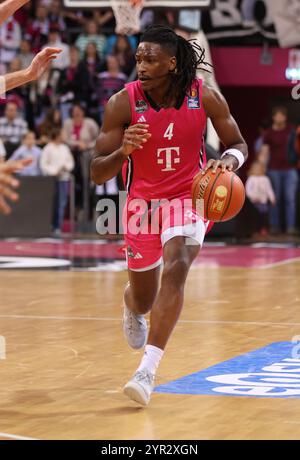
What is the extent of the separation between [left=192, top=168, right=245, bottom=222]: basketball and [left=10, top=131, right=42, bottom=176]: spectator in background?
13.8 metres

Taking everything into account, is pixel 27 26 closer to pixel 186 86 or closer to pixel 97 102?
pixel 97 102

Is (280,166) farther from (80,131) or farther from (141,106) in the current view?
(141,106)

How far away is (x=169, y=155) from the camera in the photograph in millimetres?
7129

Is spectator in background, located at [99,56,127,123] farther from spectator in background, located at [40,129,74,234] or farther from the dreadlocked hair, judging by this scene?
the dreadlocked hair

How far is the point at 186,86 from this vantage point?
718cm

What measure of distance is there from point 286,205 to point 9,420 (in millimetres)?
15884

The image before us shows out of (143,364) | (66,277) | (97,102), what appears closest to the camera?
(143,364)

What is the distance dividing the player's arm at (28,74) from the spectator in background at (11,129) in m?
14.7

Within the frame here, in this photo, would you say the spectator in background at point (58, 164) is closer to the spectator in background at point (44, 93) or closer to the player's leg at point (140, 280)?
the spectator in background at point (44, 93)

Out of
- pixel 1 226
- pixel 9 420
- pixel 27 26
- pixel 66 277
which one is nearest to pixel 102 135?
pixel 9 420

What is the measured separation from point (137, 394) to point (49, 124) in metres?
15.4

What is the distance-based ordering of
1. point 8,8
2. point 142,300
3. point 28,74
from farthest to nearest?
point 142,300 → point 28,74 → point 8,8

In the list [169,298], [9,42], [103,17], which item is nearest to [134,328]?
[169,298]

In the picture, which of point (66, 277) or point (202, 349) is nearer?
point (202, 349)
